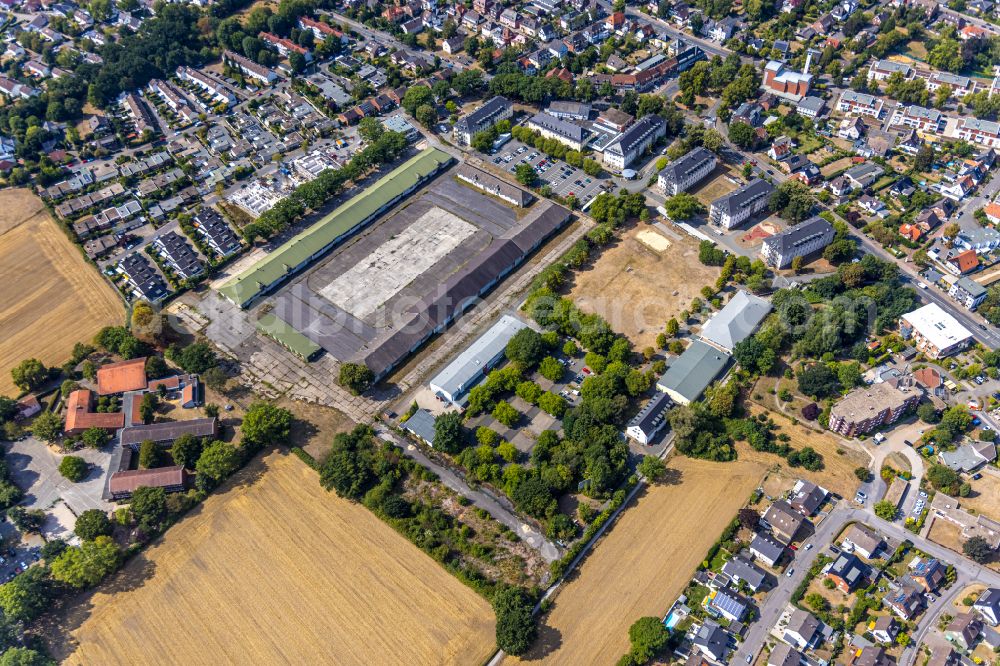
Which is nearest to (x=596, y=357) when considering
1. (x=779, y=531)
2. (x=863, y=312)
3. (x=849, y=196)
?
(x=779, y=531)

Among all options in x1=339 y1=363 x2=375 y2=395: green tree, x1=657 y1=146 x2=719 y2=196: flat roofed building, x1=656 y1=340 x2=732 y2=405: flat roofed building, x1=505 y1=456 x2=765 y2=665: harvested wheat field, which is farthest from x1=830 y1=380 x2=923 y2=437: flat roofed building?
x1=339 y1=363 x2=375 y2=395: green tree

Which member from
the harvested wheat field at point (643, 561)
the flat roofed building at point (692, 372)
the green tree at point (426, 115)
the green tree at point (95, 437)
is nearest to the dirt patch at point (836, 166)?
the flat roofed building at point (692, 372)

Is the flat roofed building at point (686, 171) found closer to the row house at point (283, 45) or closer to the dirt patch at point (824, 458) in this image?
the dirt patch at point (824, 458)

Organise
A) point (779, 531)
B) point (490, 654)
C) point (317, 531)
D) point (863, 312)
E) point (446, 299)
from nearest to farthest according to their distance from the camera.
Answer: point (490, 654)
point (779, 531)
point (317, 531)
point (863, 312)
point (446, 299)

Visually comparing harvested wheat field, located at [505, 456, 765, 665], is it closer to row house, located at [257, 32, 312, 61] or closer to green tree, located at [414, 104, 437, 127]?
green tree, located at [414, 104, 437, 127]

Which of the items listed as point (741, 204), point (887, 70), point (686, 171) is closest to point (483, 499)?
point (741, 204)

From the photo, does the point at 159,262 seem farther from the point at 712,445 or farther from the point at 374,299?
the point at 712,445

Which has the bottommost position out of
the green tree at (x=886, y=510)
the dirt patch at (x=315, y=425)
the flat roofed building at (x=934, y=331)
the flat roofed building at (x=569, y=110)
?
the dirt patch at (x=315, y=425)
